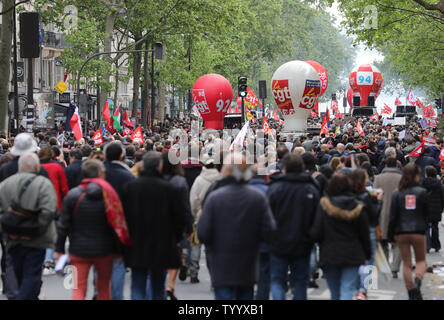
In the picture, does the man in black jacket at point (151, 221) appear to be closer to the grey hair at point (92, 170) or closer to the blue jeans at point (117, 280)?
the grey hair at point (92, 170)

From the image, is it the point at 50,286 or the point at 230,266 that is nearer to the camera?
the point at 230,266

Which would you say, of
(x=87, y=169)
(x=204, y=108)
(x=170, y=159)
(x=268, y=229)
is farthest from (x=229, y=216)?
(x=204, y=108)

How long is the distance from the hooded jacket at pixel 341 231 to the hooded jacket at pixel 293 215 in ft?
0.29

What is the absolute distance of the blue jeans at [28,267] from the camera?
8.84 meters

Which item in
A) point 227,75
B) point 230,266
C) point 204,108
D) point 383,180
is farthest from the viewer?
point 227,75

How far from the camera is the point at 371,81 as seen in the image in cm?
7125

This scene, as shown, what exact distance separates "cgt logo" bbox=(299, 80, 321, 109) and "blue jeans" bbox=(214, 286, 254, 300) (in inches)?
1310

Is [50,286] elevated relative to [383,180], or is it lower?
lower

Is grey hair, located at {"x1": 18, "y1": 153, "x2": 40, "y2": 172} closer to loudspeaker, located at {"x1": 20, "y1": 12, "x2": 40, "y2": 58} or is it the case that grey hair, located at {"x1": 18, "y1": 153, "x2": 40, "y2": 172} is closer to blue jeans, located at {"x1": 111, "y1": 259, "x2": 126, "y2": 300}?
blue jeans, located at {"x1": 111, "y1": 259, "x2": 126, "y2": 300}

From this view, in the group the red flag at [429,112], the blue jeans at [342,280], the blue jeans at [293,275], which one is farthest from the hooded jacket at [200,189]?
the red flag at [429,112]

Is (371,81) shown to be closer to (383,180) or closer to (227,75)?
(227,75)

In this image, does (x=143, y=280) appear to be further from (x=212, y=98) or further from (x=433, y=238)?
(x=212, y=98)

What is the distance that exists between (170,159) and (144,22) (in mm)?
34271

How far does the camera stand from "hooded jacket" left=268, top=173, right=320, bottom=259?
26.9 ft
